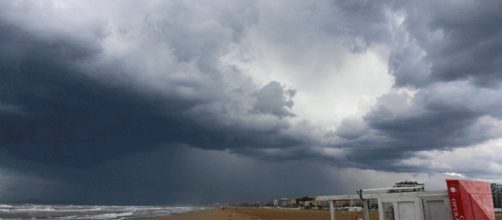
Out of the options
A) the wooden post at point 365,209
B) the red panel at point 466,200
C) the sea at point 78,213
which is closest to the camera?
the red panel at point 466,200

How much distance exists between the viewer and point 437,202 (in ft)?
49.8

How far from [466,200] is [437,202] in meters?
1.20

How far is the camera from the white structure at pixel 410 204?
49.5ft

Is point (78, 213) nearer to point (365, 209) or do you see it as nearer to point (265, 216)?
point (265, 216)

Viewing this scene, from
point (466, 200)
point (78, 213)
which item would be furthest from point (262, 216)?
point (466, 200)

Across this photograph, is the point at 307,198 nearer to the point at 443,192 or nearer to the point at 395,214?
the point at 395,214

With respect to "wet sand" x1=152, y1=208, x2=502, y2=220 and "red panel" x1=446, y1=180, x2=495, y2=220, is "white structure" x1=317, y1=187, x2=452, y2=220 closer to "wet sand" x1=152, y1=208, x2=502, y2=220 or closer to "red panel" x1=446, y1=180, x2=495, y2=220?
"red panel" x1=446, y1=180, x2=495, y2=220

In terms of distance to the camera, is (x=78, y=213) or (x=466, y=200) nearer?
(x=466, y=200)

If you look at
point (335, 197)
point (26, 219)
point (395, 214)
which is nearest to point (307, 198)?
point (335, 197)

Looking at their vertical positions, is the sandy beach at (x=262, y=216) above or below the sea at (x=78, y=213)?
below

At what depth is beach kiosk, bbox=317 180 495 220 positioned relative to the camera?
46.0ft

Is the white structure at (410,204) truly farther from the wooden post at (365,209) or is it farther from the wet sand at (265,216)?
the wet sand at (265,216)

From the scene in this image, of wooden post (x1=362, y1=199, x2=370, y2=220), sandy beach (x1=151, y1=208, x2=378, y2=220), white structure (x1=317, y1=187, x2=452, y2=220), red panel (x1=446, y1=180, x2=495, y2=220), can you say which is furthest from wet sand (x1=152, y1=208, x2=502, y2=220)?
red panel (x1=446, y1=180, x2=495, y2=220)

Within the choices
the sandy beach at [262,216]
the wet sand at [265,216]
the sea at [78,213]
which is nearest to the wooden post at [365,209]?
the wet sand at [265,216]
